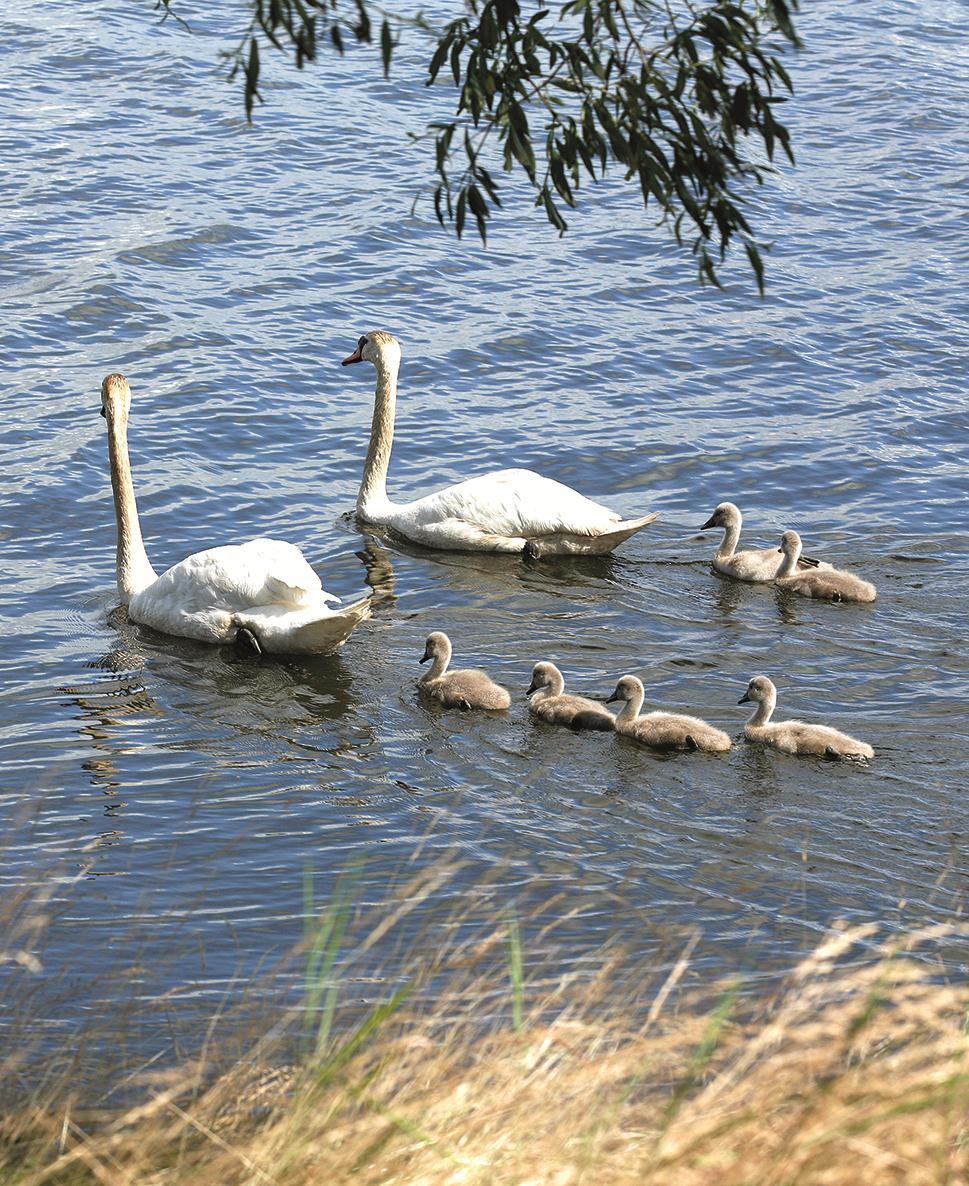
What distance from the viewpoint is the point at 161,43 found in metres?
24.6

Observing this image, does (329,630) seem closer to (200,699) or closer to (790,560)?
(200,699)

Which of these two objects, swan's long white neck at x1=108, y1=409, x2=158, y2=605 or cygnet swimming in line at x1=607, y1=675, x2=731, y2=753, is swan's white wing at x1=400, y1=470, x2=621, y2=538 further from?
cygnet swimming in line at x1=607, y1=675, x2=731, y2=753

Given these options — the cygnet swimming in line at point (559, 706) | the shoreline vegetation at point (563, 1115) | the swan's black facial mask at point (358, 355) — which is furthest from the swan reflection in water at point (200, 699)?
the shoreline vegetation at point (563, 1115)

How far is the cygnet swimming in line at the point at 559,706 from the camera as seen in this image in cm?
1005

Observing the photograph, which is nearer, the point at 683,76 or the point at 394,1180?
the point at 394,1180

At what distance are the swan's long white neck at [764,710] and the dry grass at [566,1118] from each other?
4.86 m

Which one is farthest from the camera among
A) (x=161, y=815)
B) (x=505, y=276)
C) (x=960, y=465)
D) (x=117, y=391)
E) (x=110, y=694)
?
(x=505, y=276)

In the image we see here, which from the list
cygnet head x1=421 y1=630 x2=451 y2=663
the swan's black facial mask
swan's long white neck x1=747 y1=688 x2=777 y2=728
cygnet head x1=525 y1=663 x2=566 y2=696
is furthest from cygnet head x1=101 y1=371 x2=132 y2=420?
swan's long white neck x1=747 y1=688 x2=777 y2=728

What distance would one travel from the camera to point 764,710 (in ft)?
32.3

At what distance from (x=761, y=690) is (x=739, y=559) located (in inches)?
104

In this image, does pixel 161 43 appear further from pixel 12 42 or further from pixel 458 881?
pixel 458 881

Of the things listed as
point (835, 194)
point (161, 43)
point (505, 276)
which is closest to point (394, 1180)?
point (505, 276)

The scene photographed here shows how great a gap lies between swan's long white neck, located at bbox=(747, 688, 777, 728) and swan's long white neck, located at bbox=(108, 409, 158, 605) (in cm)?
457

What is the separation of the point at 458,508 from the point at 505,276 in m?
5.84
